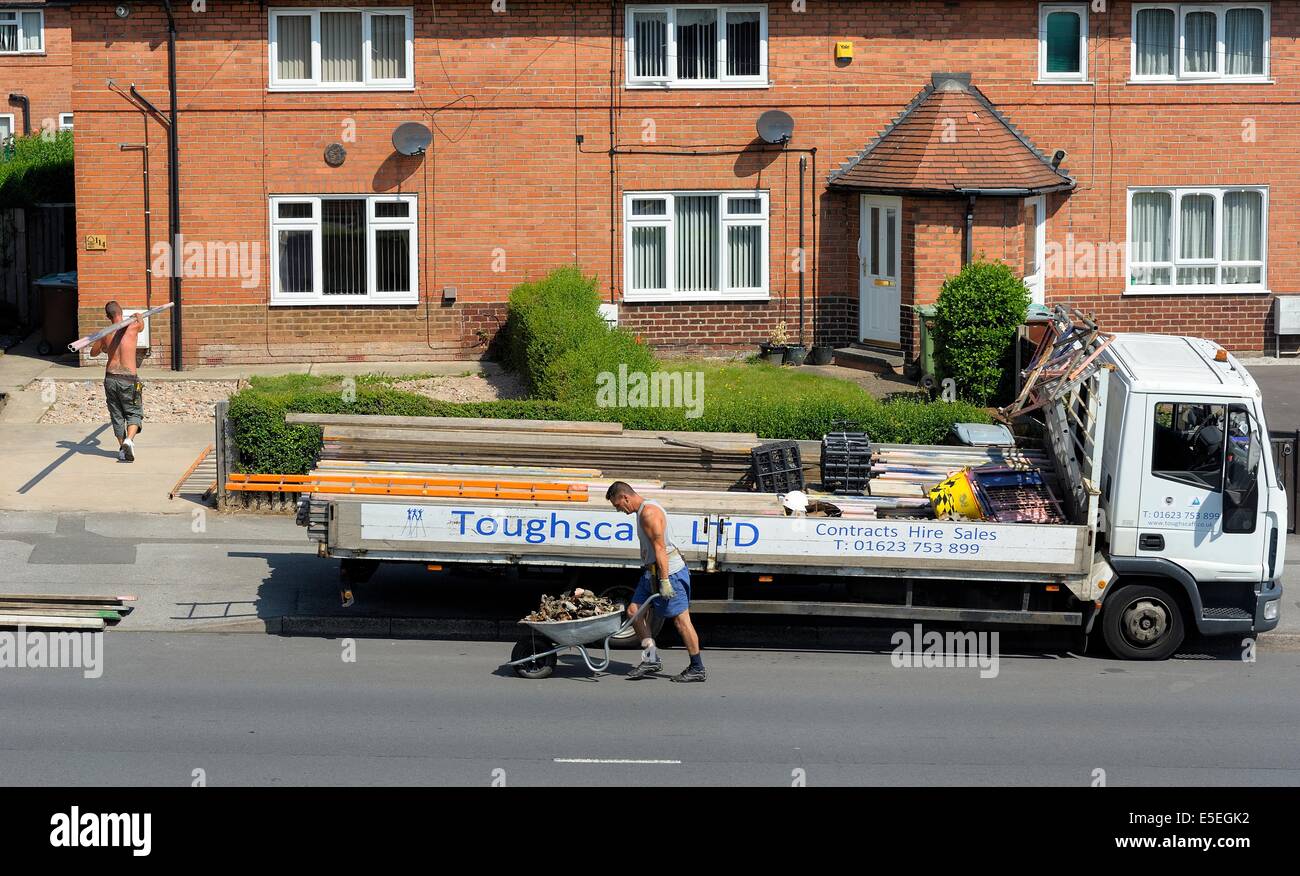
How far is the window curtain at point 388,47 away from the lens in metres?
23.5

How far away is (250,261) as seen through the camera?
2372 centimetres

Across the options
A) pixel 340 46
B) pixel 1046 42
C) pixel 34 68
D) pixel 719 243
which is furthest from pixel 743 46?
pixel 34 68

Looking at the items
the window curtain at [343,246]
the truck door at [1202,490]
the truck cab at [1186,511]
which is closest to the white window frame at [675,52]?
the window curtain at [343,246]

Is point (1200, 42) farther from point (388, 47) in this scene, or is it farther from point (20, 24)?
point (20, 24)

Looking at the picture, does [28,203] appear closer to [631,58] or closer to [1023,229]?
[631,58]

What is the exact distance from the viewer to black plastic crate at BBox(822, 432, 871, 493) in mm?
14609

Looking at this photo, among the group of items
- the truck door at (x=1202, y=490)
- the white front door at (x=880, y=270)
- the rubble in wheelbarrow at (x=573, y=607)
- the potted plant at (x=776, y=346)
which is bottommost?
the rubble in wheelbarrow at (x=573, y=607)

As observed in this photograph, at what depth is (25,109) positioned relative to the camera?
4359 cm

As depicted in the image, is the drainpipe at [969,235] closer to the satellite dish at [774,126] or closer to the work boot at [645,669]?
the satellite dish at [774,126]

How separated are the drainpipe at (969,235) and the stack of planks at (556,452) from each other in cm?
903

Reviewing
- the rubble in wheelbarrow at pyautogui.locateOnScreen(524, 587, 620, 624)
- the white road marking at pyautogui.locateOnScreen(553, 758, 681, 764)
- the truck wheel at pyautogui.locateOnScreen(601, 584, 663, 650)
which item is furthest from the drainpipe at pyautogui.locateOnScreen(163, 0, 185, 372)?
the white road marking at pyautogui.locateOnScreen(553, 758, 681, 764)

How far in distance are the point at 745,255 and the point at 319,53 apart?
6451 mm

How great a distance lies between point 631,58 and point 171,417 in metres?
8.03

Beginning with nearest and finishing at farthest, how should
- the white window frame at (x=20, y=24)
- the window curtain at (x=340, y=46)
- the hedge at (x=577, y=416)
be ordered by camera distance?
1. the hedge at (x=577, y=416)
2. the window curtain at (x=340, y=46)
3. the white window frame at (x=20, y=24)
